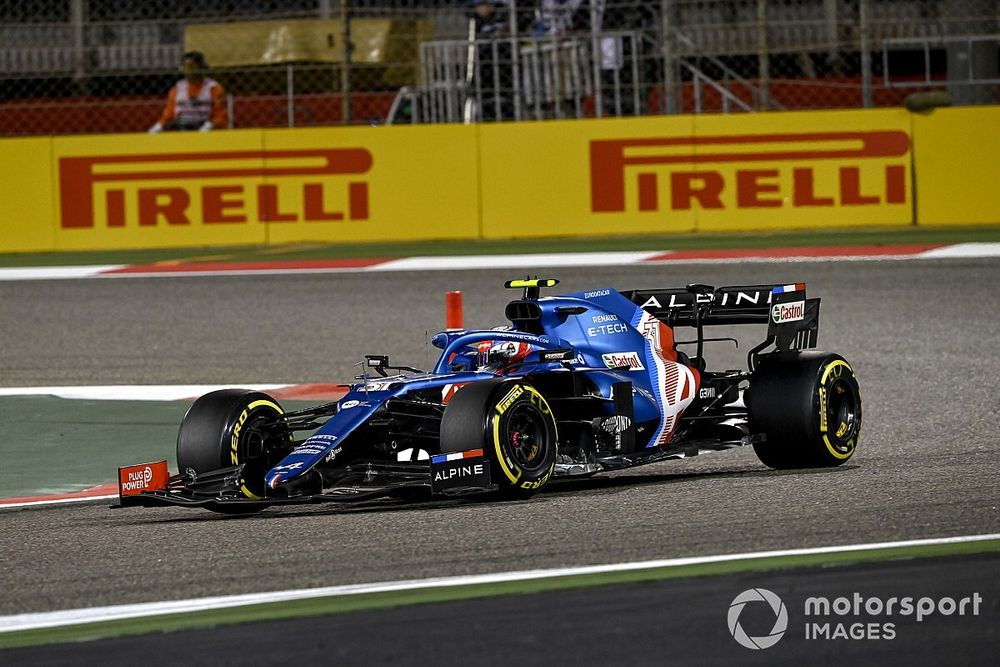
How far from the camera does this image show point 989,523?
5.78 m

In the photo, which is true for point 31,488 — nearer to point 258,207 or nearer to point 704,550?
point 704,550

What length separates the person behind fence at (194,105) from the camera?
19.0 meters

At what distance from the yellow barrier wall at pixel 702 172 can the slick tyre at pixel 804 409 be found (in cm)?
1014

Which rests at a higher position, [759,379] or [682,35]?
[682,35]

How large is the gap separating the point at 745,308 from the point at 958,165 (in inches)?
401

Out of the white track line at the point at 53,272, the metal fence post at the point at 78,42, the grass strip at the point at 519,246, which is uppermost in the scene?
the metal fence post at the point at 78,42

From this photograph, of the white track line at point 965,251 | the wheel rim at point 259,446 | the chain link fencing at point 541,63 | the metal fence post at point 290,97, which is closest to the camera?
the wheel rim at point 259,446

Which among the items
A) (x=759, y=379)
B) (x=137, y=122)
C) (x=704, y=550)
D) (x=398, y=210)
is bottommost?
(x=704, y=550)

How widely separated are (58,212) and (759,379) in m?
12.4

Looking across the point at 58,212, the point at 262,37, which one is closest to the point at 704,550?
the point at 58,212

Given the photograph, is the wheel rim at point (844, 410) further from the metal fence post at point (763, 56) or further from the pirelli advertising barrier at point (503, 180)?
the metal fence post at point (763, 56)

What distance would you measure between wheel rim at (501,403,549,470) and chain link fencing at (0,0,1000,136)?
11215 mm

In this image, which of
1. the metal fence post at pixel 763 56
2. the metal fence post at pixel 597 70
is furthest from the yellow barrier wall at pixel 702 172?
the metal fence post at pixel 597 70
